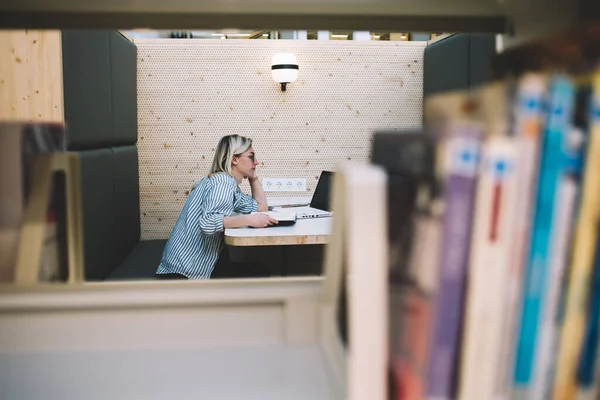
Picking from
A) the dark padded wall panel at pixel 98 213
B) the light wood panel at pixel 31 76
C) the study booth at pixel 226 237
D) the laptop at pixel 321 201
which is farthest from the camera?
the laptop at pixel 321 201

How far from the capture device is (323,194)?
3.73 meters

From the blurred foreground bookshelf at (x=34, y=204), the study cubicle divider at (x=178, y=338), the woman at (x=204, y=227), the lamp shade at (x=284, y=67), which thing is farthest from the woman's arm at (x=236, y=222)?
the blurred foreground bookshelf at (x=34, y=204)

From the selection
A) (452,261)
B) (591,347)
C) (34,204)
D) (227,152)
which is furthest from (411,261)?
(227,152)

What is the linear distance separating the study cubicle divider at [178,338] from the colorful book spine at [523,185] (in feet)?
0.59

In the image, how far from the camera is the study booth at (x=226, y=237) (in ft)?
1.90

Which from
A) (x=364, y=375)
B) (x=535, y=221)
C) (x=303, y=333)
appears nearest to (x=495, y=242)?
(x=535, y=221)

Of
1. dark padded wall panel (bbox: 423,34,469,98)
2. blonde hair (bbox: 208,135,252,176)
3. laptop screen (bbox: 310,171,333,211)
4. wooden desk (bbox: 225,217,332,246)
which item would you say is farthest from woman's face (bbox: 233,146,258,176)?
dark padded wall panel (bbox: 423,34,469,98)

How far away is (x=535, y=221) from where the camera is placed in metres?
0.41

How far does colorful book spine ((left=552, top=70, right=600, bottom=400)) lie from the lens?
401 millimetres

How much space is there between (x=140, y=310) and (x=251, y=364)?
7.2 inches

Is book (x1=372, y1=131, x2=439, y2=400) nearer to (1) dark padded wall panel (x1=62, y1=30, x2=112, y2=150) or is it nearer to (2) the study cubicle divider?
(2) the study cubicle divider

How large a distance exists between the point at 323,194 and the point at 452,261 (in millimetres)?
3320

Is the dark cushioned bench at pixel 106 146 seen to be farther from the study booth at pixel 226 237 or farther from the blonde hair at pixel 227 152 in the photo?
the blonde hair at pixel 227 152

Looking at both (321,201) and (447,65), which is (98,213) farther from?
(447,65)
